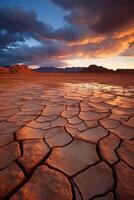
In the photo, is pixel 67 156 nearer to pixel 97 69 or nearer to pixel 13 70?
pixel 13 70

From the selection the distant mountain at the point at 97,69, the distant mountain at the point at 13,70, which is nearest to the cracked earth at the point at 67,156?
the distant mountain at the point at 13,70

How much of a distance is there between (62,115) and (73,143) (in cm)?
80

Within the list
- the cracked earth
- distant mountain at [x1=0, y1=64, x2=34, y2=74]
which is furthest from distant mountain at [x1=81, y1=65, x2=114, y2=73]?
the cracked earth

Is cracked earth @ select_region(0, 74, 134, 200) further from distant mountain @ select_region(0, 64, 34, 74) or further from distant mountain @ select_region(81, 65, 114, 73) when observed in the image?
distant mountain @ select_region(81, 65, 114, 73)

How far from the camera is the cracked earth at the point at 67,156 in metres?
1.02

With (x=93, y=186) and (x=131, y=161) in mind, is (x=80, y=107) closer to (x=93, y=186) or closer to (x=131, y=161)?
(x=131, y=161)

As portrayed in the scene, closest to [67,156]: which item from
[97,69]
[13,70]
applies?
[13,70]

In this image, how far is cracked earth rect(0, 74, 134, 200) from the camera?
102 cm

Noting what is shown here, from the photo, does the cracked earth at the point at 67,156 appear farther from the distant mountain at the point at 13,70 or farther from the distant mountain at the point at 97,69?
the distant mountain at the point at 97,69

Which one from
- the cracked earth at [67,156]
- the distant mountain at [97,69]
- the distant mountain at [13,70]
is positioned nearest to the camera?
the cracked earth at [67,156]

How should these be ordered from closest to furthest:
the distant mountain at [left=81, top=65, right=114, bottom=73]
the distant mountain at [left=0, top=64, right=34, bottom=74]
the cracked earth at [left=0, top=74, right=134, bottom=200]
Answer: the cracked earth at [left=0, top=74, right=134, bottom=200] → the distant mountain at [left=0, top=64, right=34, bottom=74] → the distant mountain at [left=81, top=65, right=114, bottom=73]

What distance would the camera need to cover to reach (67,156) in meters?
1.36

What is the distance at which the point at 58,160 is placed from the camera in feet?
4.27

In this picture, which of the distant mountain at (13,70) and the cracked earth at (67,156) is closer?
the cracked earth at (67,156)
